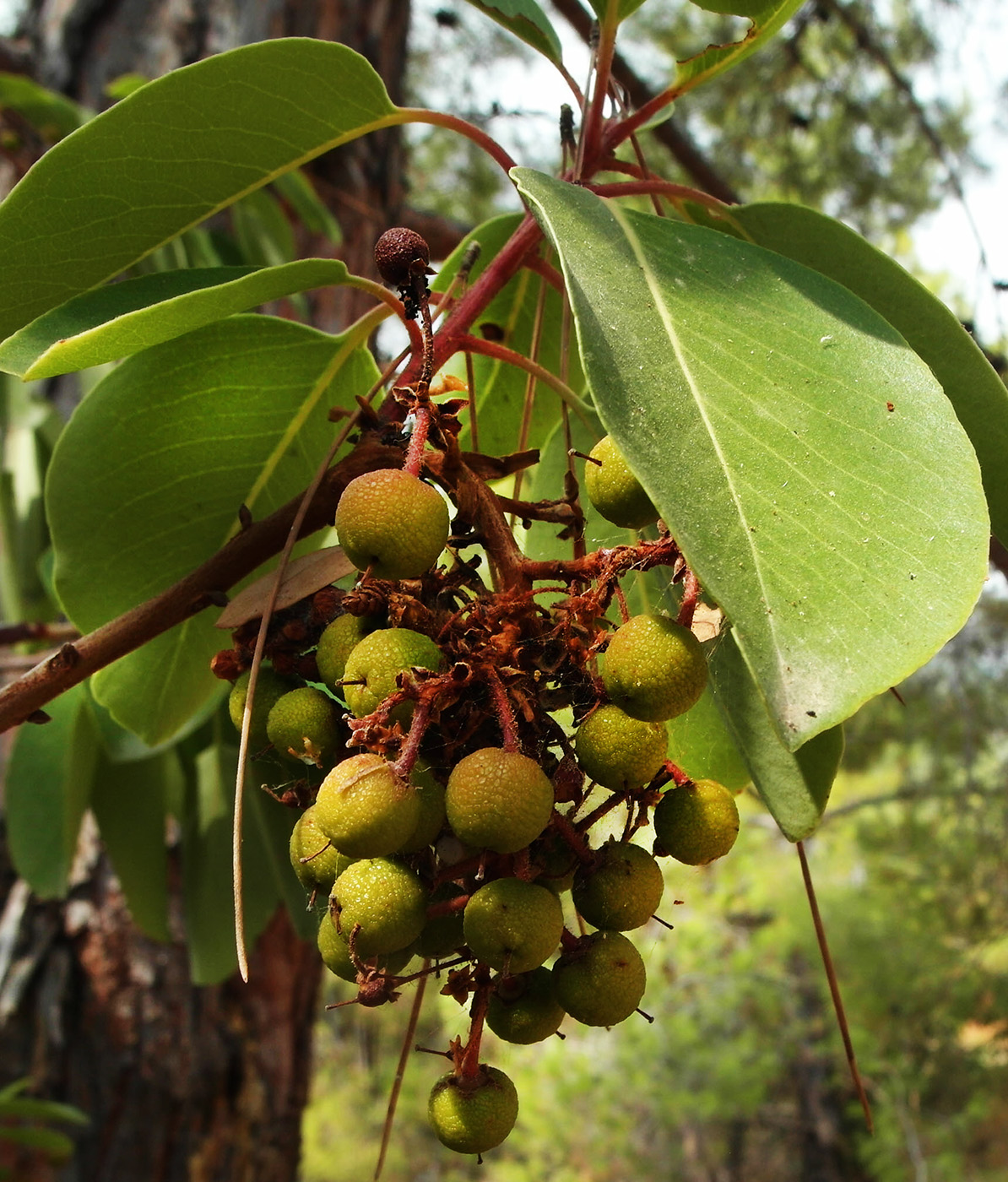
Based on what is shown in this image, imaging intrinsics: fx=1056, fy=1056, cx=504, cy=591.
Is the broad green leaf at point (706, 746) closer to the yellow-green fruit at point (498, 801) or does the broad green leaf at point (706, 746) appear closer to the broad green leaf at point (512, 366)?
the yellow-green fruit at point (498, 801)

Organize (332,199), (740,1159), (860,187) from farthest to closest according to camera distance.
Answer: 1. (740,1159)
2. (860,187)
3. (332,199)

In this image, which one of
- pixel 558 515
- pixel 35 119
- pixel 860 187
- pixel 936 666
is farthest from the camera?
pixel 936 666

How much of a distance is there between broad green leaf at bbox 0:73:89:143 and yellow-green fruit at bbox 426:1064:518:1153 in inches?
88.0

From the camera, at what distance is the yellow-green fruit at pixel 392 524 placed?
2.17ft

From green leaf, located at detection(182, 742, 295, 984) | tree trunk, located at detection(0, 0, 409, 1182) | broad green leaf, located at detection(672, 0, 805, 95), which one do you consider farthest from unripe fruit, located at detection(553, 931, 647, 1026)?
tree trunk, located at detection(0, 0, 409, 1182)

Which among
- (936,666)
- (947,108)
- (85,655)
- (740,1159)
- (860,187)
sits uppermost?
(947,108)

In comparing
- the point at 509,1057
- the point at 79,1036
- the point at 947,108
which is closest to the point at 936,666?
the point at 947,108

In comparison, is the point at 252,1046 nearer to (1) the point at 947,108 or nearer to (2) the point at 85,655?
(2) the point at 85,655

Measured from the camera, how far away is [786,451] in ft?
2.18

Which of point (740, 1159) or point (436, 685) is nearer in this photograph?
point (436, 685)

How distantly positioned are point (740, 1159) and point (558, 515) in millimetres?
9464

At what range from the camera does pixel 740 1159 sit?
8.78 m

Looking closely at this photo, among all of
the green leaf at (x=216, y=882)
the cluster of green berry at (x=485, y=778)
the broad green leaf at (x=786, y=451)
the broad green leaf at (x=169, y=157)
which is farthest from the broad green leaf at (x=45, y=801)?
the broad green leaf at (x=786, y=451)

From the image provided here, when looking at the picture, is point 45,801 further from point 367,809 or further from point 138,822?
point 367,809
